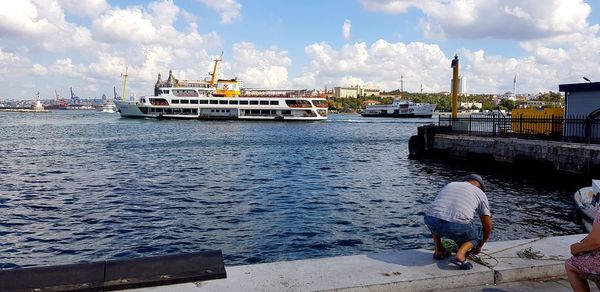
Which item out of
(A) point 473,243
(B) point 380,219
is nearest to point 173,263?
(A) point 473,243

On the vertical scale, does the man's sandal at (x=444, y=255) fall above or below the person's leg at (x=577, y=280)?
below

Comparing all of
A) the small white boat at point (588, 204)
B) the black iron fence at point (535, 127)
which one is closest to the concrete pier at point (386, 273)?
the small white boat at point (588, 204)

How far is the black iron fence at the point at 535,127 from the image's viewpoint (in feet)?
72.8

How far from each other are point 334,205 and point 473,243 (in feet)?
36.1

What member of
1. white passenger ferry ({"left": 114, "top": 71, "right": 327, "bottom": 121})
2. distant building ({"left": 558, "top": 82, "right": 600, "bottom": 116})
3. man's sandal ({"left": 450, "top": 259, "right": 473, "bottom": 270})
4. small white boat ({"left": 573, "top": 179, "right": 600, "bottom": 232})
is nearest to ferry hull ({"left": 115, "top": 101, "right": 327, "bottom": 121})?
white passenger ferry ({"left": 114, "top": 71, "right": 327, "bottom": 121})

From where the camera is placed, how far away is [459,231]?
5832mm

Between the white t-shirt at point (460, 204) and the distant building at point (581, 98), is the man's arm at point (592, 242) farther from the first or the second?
the distant building at point (581, 98)

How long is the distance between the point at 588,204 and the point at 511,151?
13235 mm

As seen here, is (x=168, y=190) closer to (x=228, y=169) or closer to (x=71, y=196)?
(x=71, y=196)

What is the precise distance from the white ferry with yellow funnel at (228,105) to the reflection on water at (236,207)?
6484cm

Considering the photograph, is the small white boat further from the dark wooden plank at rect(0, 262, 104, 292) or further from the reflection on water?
the dark wooden plank at rect(0, 262, 104, 292)

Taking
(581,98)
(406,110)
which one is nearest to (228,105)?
(406,110)

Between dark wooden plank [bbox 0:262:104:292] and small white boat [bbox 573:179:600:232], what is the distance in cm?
999

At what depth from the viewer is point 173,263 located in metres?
5.27
